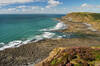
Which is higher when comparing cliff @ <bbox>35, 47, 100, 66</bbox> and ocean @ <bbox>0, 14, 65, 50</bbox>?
cliff @ <bbox>35, 47, 100, 66</bbox>

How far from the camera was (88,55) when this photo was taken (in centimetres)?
1766

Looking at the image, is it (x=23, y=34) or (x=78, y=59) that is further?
(x=23, y=34)

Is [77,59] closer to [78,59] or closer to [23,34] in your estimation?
[78,59]

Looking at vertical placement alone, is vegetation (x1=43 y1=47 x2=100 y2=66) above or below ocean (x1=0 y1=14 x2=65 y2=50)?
above

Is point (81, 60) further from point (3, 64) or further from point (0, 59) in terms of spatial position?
point (0, 59)

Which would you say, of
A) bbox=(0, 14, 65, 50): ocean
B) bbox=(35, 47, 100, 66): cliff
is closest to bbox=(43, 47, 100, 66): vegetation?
bbox=(35, 47, 100, 66): cliff

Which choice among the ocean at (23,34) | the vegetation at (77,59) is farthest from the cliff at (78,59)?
the ocean at (23,34)

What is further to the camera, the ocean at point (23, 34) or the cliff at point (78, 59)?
the ocean at point (23, 34)

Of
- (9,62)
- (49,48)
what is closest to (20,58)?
(9,62)

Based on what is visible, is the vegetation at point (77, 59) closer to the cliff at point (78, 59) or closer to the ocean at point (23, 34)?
the cliff at point (78, 59)

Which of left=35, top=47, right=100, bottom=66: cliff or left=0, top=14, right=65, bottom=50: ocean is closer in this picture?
left=35, top=47, right=100, bottom=66: cliff

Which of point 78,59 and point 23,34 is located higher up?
point 78,59

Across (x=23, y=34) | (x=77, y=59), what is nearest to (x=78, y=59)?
(x=77, y=59)

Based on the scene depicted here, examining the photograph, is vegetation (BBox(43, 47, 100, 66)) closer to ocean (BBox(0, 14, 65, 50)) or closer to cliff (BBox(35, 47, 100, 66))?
cliff (BBox(35, 47, 100, 66))
